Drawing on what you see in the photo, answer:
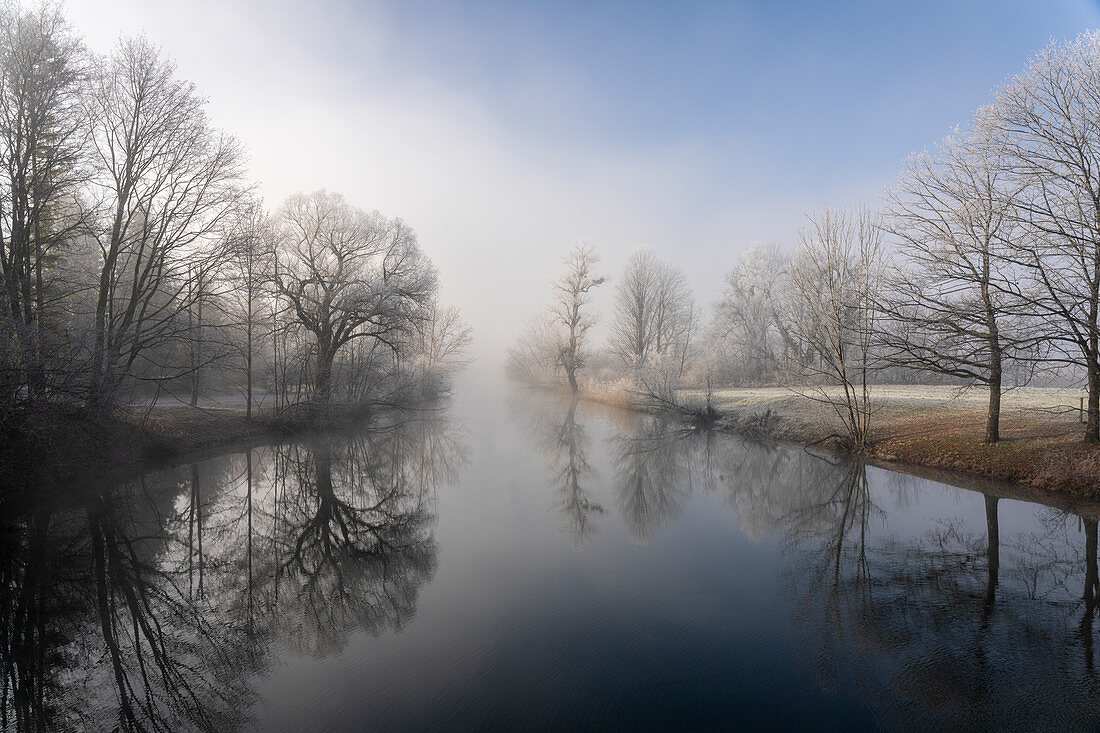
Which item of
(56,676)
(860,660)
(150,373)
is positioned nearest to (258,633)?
(56,676)

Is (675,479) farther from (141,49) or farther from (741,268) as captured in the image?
(741,268)

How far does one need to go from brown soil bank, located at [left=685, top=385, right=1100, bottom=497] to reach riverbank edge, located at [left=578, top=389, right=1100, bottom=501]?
1 cm

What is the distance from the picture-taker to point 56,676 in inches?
157

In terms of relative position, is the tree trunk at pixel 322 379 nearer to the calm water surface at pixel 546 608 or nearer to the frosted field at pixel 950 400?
the calm water surface at pixel 546 608

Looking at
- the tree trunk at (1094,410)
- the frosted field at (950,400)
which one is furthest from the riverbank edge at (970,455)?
the frosted field at (950,400)

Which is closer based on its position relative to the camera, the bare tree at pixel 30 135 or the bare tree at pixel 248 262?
the bare tree at pixel 30 135

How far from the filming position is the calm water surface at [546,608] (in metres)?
3.74

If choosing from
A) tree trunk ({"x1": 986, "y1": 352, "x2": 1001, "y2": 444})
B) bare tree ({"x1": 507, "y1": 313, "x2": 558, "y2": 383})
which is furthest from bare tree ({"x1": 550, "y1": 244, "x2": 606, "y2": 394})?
tree trunk ({"x1": 986, "y1": 352, "x2": 1001, "y2": 444})

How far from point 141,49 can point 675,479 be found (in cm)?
1669

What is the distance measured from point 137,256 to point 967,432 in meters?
23.3

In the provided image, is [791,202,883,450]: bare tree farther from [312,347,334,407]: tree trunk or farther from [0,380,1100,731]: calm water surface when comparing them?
[312,347,334,407]: tree trunk

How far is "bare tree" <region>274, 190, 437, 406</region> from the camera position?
717 inches

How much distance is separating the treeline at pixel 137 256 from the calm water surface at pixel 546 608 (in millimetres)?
3152

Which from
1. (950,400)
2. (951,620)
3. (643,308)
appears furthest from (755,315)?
(951,620)
